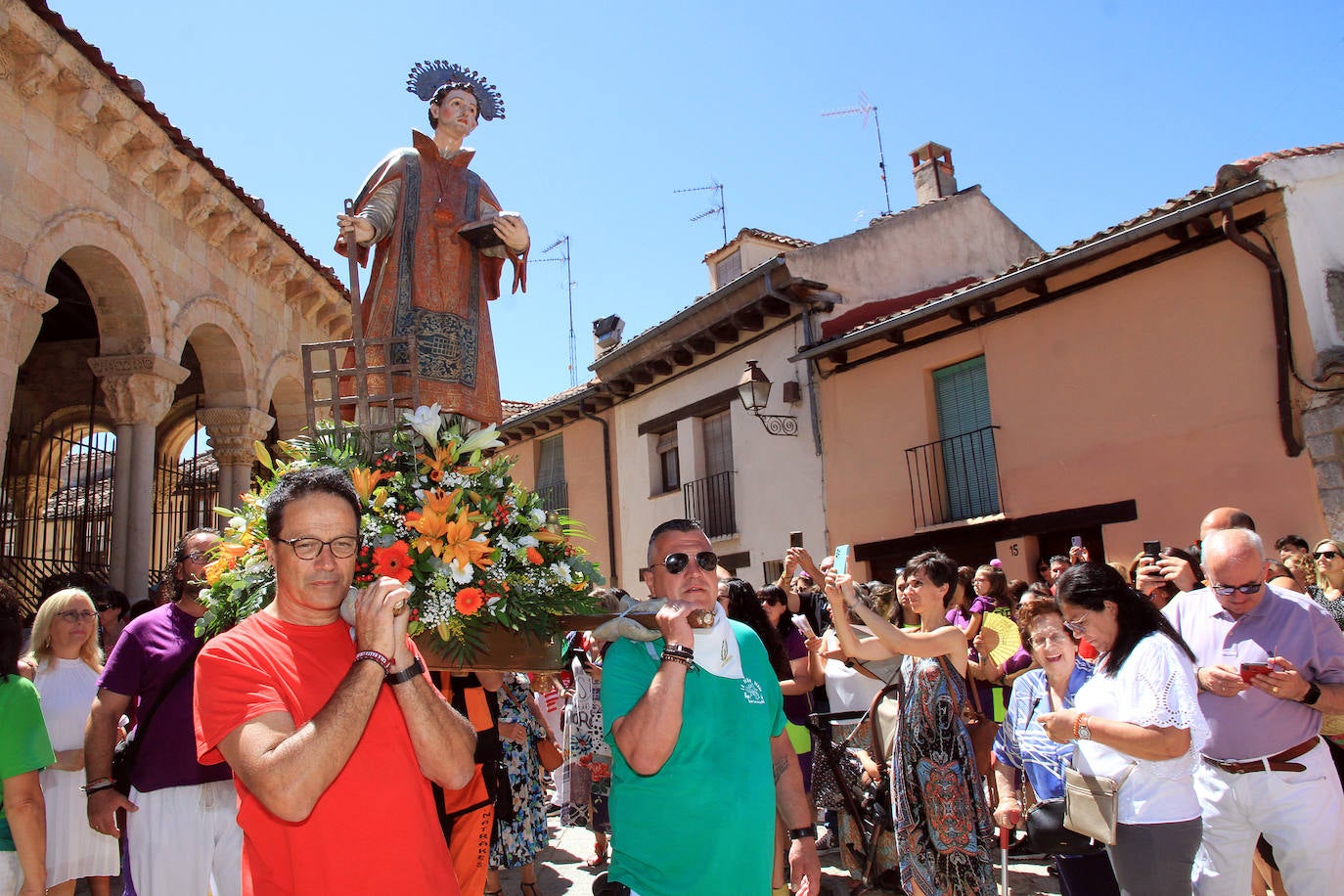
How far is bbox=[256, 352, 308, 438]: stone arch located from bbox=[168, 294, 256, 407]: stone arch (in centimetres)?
28

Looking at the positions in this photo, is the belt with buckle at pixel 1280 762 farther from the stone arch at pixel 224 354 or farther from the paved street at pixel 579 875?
the stone arch at pixel 224 354

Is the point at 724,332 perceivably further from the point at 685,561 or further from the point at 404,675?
the point at 404,675

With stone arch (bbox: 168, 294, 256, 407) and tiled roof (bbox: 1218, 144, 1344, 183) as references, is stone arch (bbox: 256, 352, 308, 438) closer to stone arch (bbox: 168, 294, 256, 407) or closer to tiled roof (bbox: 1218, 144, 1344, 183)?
stone arch (bbox: 168, 294, 256, 407)

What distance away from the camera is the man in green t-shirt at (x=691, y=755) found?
8.33ft

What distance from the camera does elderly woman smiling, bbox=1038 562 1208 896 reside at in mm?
3326

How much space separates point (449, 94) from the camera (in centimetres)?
427

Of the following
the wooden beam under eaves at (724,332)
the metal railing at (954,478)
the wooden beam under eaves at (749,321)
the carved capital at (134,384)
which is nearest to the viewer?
the carved capital at (134,384)

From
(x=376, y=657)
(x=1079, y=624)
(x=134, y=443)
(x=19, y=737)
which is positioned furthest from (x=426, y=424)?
(x=134, y=443)

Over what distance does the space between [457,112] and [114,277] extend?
6.15m

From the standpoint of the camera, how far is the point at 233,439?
36.0 feet

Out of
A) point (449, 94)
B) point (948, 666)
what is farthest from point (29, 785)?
point (948, 666)

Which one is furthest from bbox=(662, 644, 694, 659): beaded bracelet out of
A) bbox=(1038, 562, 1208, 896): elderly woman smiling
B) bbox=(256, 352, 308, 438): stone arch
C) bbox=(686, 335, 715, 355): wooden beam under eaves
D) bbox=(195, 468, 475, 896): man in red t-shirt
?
bbox=(686, 335, 715, 355): wooden beam under eaves

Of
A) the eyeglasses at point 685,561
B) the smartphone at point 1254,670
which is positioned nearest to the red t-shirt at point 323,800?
the eyeglasses at point 685,561

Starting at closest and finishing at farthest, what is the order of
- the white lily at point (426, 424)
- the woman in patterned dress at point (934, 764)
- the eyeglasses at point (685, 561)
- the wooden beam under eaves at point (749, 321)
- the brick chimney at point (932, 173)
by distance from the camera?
1. the eyeglasses at point (685, 561)
2. the white lily at point (426, 424)
3. the woman in patterned dress at point (934, 764)
4. the wooden beam under eaves at point (749, 321)
5. the brick chimney at point (932, 173)
